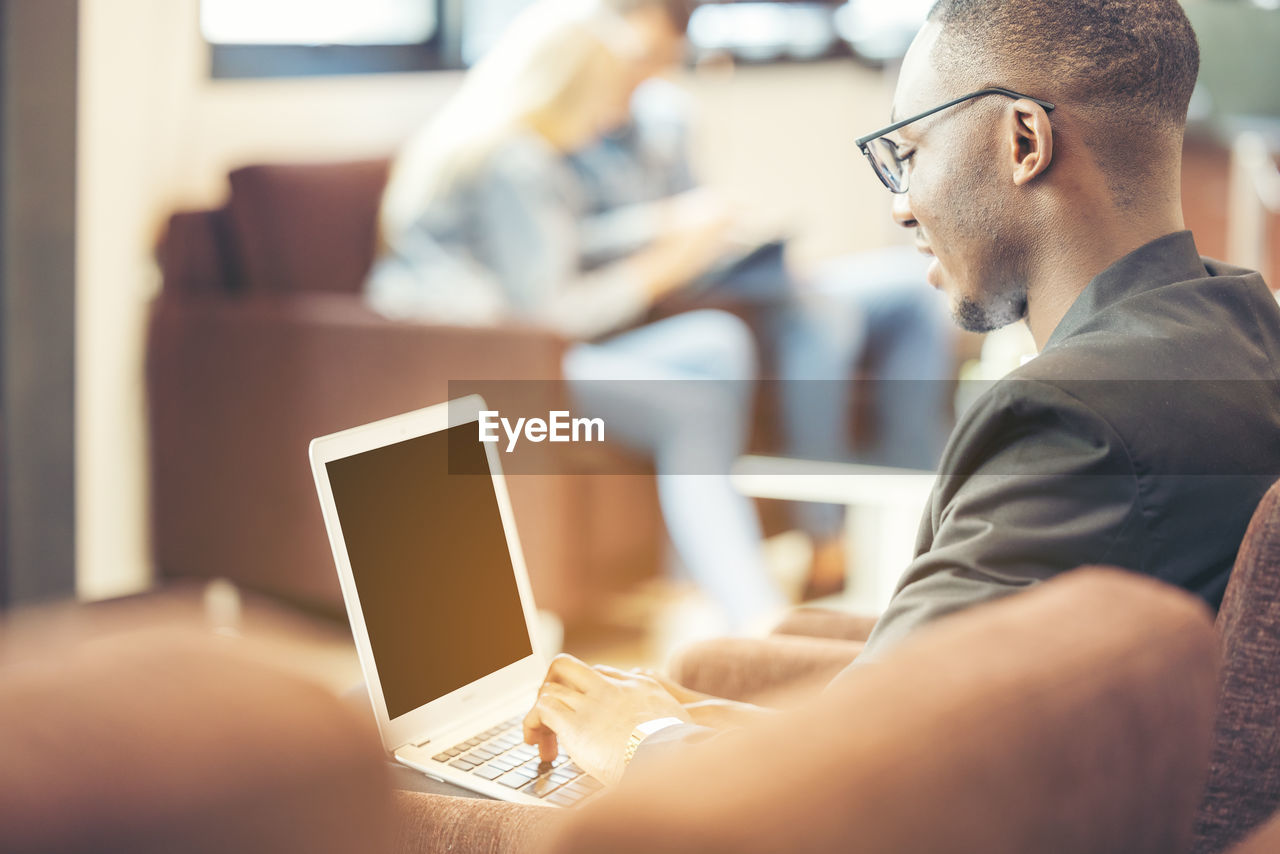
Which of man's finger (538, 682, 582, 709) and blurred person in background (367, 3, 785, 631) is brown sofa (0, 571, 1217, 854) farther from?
blurred person in background (367, 3, 785, 631)

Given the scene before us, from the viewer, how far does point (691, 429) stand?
2.64 meters

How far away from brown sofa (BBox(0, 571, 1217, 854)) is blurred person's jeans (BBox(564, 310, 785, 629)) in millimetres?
2108

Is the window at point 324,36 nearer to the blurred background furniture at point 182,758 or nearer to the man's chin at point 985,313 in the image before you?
the man's chin at point 985,313

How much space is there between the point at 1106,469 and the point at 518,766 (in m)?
0.51

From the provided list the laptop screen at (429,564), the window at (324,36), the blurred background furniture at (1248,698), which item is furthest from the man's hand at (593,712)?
the window at (324,36)

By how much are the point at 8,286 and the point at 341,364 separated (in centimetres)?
63

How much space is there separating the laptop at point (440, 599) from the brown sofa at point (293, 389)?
123 cm

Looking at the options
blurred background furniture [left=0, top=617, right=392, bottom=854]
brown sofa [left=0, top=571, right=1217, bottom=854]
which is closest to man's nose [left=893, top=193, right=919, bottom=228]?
brown sofa [left=0, top=571, right=1217, bottom=854]

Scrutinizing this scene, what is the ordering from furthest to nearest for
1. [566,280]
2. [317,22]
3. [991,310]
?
[317,22] → [566,280] → [991,310]

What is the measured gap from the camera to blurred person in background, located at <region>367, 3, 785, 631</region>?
8.34ft

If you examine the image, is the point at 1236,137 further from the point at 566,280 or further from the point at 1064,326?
the point at 1064,326

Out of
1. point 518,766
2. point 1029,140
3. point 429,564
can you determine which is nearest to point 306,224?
point 429,564

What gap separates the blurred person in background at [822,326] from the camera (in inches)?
121

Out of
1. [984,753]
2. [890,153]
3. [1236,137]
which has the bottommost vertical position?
[984,753]
